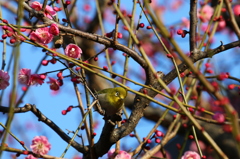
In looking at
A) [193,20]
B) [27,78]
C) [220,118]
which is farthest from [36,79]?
[220,118]

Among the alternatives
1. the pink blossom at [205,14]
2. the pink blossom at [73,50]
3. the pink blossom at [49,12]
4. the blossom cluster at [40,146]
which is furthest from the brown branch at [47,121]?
the pink blossom at [205,14]

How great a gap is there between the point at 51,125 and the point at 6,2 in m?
4.19

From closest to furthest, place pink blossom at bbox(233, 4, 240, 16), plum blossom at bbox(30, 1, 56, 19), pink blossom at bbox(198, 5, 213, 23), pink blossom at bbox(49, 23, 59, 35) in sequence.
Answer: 1. pink blossom at bbox(49, 23, 59, 35)
2. plum blossom at bbox(30, 1, 56, 19)
3. pink blossom at bbox(198, 5, 213, 23)
4. pink blossom at bbox(233, 4, 240, 16)

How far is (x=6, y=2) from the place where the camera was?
6652 millimetres

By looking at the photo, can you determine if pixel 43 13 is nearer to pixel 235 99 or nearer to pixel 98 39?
pixel 98 39

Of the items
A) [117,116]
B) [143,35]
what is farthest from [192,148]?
[117,116]

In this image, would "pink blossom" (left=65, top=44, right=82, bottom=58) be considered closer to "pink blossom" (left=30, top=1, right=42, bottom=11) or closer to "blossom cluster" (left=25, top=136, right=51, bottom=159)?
"pink blossom" (left=30, top=1, right=42, bottom=11)

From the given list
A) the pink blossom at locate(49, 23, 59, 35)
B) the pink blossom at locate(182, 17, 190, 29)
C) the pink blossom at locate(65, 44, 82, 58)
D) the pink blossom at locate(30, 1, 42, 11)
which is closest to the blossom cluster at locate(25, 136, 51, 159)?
the pink blossom at locate(65, 44, 82, 58)

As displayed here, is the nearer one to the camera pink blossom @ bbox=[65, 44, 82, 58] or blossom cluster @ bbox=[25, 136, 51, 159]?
blossom cluster @ bbox=[25, 136, 51, 159]

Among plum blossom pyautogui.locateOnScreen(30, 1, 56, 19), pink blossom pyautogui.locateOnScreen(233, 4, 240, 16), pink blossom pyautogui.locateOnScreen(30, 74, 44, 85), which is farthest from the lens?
pink blossom pyautogui.locateOnScreen(233, 4, 240, 16)

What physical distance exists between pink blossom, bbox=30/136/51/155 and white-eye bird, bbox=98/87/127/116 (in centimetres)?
47

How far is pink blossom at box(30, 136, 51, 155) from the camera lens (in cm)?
287

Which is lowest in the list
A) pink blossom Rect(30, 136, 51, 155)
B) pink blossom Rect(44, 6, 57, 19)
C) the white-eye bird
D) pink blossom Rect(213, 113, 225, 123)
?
pink blossom Rect(213, 113, 225, 123)

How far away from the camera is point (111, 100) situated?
3.08m
